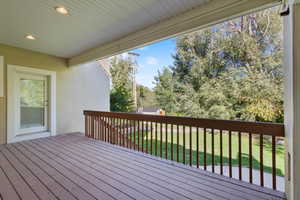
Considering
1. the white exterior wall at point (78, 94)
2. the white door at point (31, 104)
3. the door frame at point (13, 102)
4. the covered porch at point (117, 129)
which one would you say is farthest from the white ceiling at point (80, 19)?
the white exterior wall at point (78, 94)

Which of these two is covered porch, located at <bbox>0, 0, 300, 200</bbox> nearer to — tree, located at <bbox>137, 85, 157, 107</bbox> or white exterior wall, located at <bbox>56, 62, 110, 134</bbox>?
white exterior wall, located at <bbox>56, 62, 110, 134</bbox>

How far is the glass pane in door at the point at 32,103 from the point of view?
4547 millimetres

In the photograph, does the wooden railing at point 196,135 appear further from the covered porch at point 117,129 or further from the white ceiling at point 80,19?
the white ceiling at point 80,19

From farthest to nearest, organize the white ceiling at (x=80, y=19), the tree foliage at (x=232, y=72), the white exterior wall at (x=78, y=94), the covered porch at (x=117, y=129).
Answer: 1. the tree foliage at (x=232, y=72)
2. the white exterior wall at (x=78, y=94)
3. the white ceiling at (x=80, y=19)
4. the covered porch at (x=117, y=129)

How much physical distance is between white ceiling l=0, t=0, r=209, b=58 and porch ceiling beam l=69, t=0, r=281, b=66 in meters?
0.10

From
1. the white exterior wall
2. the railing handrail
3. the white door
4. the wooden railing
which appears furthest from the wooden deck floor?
the white exterior wall

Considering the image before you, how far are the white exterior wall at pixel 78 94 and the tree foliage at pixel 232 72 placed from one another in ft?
14.3

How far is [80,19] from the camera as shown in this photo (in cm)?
284

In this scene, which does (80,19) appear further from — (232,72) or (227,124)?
(232,72)

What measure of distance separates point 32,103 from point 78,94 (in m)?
1.38

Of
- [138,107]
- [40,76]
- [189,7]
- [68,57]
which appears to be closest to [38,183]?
[189,7]

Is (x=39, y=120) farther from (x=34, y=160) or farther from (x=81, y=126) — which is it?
(x=34, y=160)

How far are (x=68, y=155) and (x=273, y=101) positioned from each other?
7.70 meters

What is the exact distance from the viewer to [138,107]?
493 inches
